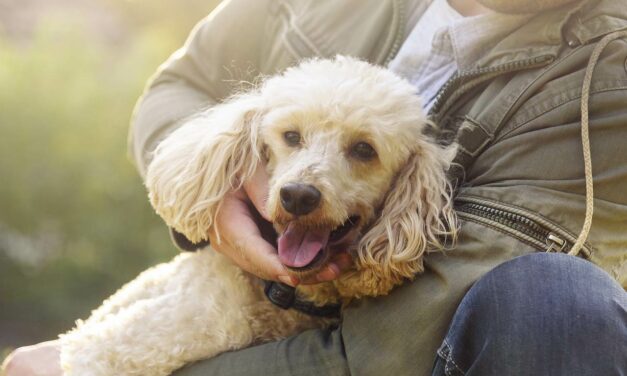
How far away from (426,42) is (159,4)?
5.74 metres

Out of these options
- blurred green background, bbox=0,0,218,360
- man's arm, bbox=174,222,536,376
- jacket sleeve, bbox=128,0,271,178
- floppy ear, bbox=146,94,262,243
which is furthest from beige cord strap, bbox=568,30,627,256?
blurred green background, bbox=0,0,218,360

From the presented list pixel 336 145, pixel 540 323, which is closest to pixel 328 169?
pixel 336 145

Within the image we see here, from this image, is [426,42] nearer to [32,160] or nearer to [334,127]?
[334,127]

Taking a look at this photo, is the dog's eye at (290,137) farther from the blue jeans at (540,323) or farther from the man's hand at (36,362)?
the man's hand at (36,362)

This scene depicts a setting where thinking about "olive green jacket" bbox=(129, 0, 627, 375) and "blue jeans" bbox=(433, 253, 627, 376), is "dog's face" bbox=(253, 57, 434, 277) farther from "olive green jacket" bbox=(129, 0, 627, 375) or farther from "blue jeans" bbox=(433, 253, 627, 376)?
"blue jeans" bbox=(433, 253, 627, 376)

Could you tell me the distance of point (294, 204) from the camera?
1.91 metres

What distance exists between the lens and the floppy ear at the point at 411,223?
1.87 metres

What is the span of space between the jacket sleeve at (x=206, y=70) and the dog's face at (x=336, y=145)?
537 mm

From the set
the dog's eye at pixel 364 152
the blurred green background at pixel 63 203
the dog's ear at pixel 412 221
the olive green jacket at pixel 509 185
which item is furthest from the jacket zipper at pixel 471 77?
the blurred green background at pixel 63 203

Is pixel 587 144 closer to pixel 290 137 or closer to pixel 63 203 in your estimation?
pixel 290 137

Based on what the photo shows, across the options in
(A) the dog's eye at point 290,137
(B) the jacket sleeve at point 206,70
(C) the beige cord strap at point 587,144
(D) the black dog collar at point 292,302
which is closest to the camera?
(C) the beige cord strap at point 587,144

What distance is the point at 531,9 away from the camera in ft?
6.57

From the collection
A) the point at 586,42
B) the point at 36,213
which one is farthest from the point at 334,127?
the point at 36,213

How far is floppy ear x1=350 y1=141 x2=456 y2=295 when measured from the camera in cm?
187
